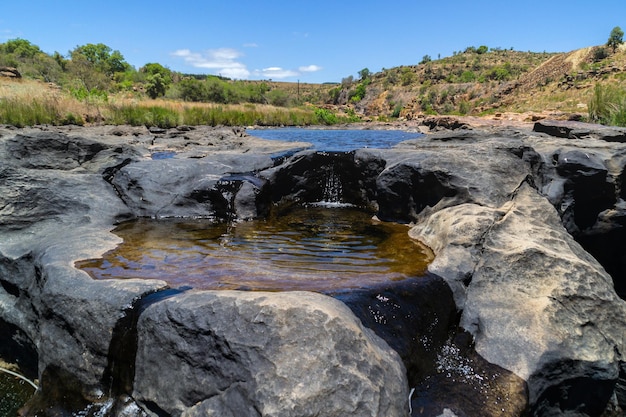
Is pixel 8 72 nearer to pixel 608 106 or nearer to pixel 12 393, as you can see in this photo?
pixel 12 393

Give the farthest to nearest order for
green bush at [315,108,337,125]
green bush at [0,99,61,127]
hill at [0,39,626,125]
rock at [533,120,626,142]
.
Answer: green bush at [315,108,337,125] < hill at [0,39,626,125] < green bush at [0,99,61,127] < rock at [533,120,626,142]

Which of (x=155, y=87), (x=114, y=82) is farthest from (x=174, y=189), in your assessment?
(x=114, y=82)

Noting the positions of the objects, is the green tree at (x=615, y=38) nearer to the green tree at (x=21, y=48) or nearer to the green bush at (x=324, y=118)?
the green bush at (x=324, y=118)

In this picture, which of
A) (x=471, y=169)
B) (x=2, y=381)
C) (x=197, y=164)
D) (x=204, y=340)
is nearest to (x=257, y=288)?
(x=204, y=340)

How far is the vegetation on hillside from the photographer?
17.4 m

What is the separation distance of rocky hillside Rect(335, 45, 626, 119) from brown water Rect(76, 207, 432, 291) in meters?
14.7

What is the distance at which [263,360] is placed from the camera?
2.71 m

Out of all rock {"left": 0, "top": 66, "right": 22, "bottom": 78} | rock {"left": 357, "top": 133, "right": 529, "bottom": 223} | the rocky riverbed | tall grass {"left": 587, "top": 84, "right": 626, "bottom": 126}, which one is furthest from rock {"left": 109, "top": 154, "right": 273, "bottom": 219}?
rock {"left": 0, "top": 66, "right": 22, "bottom": 78}

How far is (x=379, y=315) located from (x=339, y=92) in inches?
3000

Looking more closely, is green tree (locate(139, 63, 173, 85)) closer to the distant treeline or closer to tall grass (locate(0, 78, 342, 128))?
the distant treeline

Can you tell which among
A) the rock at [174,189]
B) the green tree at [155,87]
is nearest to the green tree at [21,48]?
the green tree at [155,87]

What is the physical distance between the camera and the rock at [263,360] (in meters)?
2.56

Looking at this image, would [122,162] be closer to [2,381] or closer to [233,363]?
[2,381]

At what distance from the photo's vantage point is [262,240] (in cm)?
573
